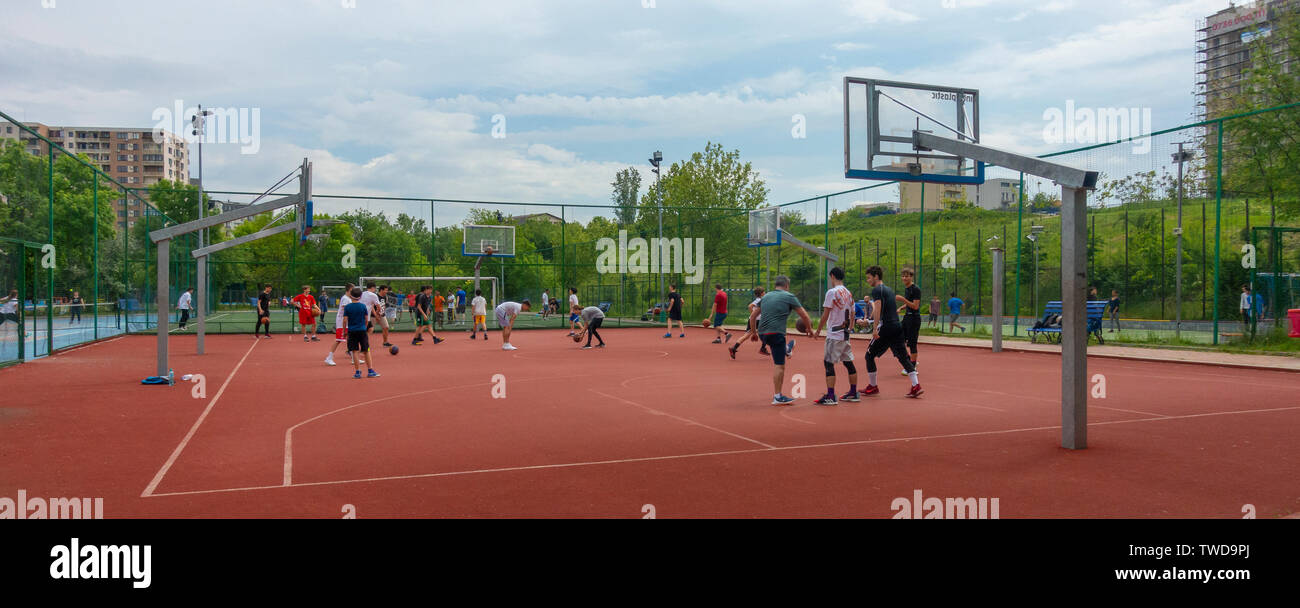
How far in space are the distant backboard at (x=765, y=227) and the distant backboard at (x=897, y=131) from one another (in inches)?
594

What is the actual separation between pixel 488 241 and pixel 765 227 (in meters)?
11.9

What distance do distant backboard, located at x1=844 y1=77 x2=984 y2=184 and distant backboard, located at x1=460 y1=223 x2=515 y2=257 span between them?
22.5 meters

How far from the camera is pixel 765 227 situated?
30.2 meters

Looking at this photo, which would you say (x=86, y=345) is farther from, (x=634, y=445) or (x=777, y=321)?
(x=634, y=445)

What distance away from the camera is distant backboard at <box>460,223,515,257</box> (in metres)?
34.2

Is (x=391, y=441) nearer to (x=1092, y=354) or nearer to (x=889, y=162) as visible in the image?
(x=889, y=162)

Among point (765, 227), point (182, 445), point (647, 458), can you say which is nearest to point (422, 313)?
point (765, 227)

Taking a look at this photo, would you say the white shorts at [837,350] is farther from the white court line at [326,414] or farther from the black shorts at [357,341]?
the black shorts at [357,341]

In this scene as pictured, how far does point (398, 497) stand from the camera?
19.7 ft

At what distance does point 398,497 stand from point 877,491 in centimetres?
351

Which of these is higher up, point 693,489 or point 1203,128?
point 1203,128
